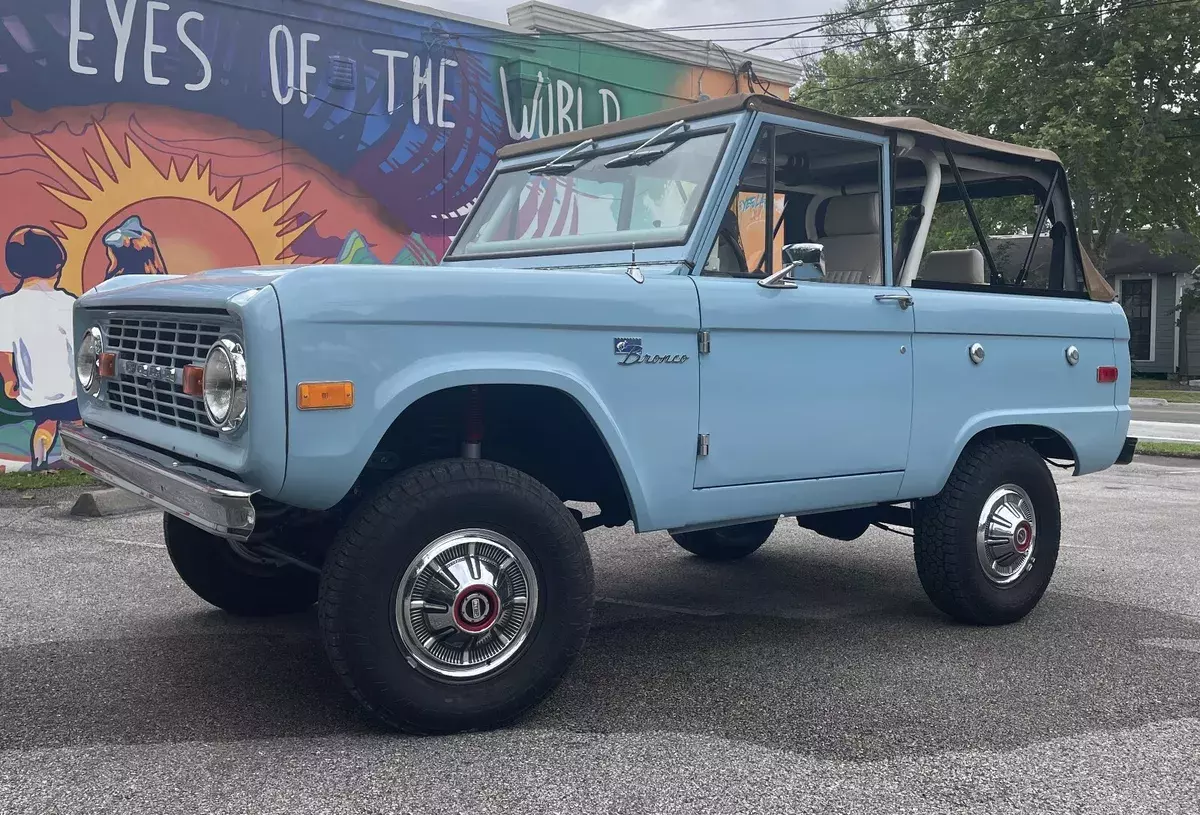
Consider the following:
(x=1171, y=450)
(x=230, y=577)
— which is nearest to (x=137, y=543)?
(x=230, y=577)

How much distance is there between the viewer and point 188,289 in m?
3.46

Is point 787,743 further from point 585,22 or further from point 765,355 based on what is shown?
point 585,22

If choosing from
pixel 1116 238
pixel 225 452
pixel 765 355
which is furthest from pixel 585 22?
pixel 1116 238

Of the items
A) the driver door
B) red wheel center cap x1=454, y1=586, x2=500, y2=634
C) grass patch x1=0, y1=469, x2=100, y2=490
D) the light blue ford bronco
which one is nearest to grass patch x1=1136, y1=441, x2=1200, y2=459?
the light blue ford bronco

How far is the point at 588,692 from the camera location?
12.8ft

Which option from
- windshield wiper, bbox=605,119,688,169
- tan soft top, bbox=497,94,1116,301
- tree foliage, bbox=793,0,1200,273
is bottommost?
windshield wiper, bbox=605,119,688,169

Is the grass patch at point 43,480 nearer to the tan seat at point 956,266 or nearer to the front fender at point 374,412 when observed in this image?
the front fender at point 374,412

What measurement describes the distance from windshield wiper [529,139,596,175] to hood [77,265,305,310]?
1.58m

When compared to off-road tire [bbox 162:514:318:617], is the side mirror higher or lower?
higher

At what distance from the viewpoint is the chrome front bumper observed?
307 centimetres

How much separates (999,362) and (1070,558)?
2.23 m

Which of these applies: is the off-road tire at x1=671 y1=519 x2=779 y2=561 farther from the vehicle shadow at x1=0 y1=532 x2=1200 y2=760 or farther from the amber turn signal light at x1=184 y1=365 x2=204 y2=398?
the amber turn signal light at x1=184 y1=365 x2=204 y2=398

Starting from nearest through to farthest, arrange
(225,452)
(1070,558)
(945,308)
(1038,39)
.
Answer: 1. (225,452)
2. (945,308)
3. (1070,558)
4. (1038,39)

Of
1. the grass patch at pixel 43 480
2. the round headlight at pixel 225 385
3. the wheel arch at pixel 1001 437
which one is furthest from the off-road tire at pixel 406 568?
the grass patch at pixel 43 480
